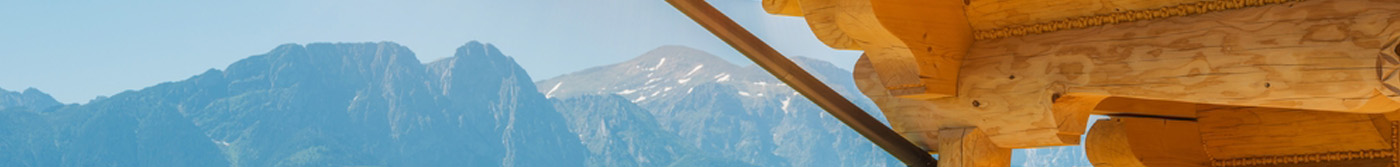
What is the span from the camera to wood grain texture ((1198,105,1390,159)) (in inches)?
125

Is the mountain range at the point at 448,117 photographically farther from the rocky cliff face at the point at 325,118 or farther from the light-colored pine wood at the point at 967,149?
the light-colored pine wood at the point at 967,149

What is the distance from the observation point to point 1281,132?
329 centimetres

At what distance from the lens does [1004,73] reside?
2520 mm

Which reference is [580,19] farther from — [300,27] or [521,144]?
[300,27]

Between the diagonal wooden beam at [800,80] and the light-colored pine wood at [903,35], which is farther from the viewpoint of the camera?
the diagonal wooden beam at [800,80]

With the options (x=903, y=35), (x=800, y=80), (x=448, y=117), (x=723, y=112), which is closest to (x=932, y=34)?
(x=903, y=35)

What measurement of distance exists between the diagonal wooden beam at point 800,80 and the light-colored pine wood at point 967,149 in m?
0.43

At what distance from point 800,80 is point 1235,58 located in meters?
1.16

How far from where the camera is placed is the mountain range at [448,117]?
31734mm

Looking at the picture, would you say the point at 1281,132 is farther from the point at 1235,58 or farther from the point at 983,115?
the point at 1235,58

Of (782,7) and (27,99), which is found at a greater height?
(782,7)


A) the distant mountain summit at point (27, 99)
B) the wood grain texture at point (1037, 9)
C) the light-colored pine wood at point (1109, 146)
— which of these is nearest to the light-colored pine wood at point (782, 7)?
the wood grain texture at point (1037, 9)

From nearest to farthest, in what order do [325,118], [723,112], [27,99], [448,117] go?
[27,99], [723,112], [325,118], [448,117]

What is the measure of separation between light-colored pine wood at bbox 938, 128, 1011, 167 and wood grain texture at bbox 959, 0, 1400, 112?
19 cm
